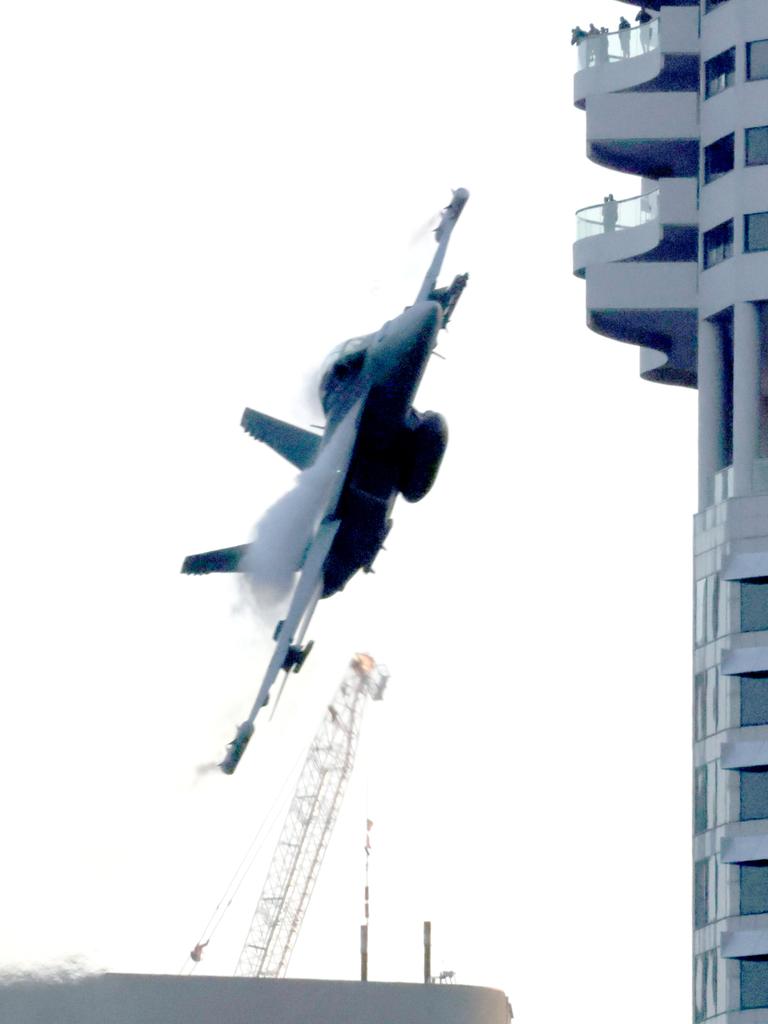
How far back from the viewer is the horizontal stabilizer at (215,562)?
3216 inches

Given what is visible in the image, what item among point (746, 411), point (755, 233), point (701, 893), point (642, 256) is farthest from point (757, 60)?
point (701, 893)

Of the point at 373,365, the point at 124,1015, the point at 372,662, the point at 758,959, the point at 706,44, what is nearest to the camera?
the point at 373,365

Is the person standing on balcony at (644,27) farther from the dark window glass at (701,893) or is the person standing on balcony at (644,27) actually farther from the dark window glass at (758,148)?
the dark window glass at (701,893)

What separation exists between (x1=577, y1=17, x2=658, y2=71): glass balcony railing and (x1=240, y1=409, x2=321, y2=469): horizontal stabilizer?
62.9 metres

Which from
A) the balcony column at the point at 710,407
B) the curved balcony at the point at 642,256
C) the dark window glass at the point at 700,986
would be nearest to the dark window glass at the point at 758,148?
the curved balcony at the point at 642,256

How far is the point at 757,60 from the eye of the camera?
140 metres

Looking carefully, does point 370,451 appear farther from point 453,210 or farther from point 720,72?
point 720,72

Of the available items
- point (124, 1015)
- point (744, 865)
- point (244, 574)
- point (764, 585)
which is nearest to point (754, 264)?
point (764, 585)

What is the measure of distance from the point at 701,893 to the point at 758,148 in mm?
32003

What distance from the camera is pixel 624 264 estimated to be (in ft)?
468

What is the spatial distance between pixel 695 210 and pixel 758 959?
32.9 m

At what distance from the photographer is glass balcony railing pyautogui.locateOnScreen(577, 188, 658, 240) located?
14250 cm

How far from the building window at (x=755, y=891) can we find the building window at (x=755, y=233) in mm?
26475

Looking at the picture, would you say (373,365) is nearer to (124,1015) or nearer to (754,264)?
(124,1015)
